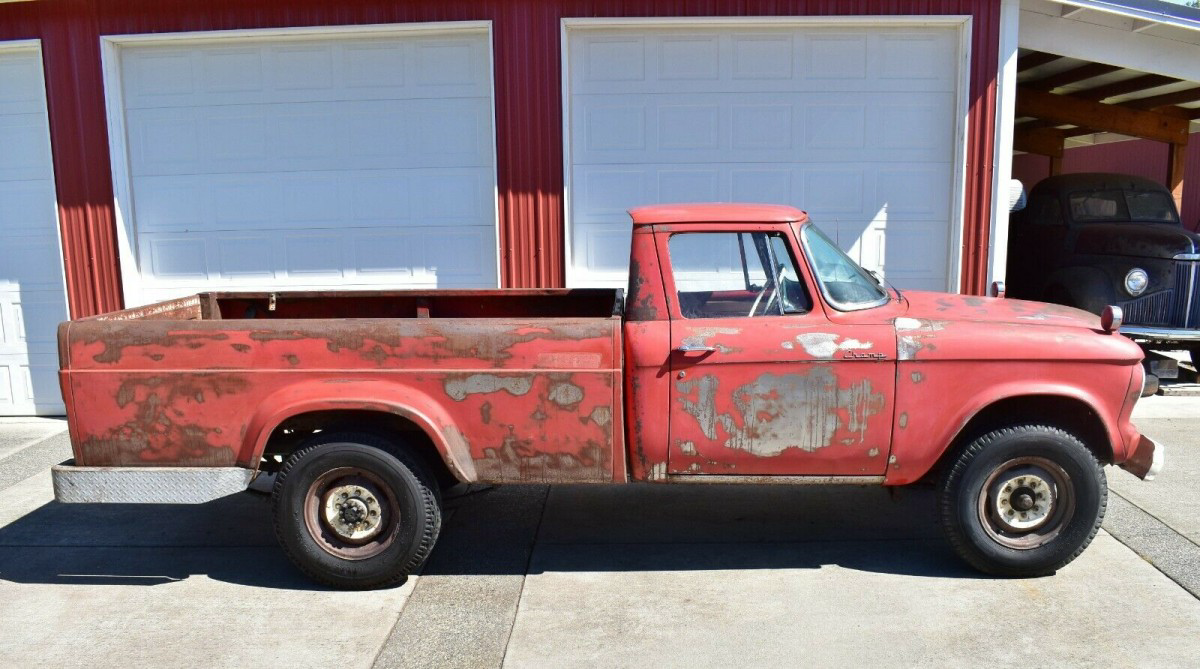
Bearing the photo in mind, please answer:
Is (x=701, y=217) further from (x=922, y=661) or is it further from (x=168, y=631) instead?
(x=168, y=631)

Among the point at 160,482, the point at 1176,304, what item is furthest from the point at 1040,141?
the point at 160,482

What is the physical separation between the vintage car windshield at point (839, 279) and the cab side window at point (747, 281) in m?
0.12

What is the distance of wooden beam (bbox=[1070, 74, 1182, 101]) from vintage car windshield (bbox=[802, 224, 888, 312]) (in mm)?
6748

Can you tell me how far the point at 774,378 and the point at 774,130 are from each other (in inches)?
171

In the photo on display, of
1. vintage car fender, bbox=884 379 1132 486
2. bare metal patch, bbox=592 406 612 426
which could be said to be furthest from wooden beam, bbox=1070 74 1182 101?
bare metal patch, bbox=592 406 612 426

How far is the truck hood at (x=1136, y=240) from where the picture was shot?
29.7ft

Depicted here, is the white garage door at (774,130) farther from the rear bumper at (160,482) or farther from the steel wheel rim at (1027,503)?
the rear bumper at (160,482)

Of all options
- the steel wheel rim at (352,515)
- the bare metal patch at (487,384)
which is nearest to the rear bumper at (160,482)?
the steel wheel rim at (352,515)

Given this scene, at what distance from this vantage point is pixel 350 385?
4.64m

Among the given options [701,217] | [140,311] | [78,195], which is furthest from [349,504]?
[78,195]

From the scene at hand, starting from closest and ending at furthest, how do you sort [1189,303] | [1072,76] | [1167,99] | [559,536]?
[559,536], [1189,303], [1072,76], [1167,99]

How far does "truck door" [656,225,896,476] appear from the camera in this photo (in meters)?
4.57

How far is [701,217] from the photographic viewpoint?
4801 mm

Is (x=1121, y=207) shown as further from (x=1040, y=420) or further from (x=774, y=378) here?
(x=774, y=378)
